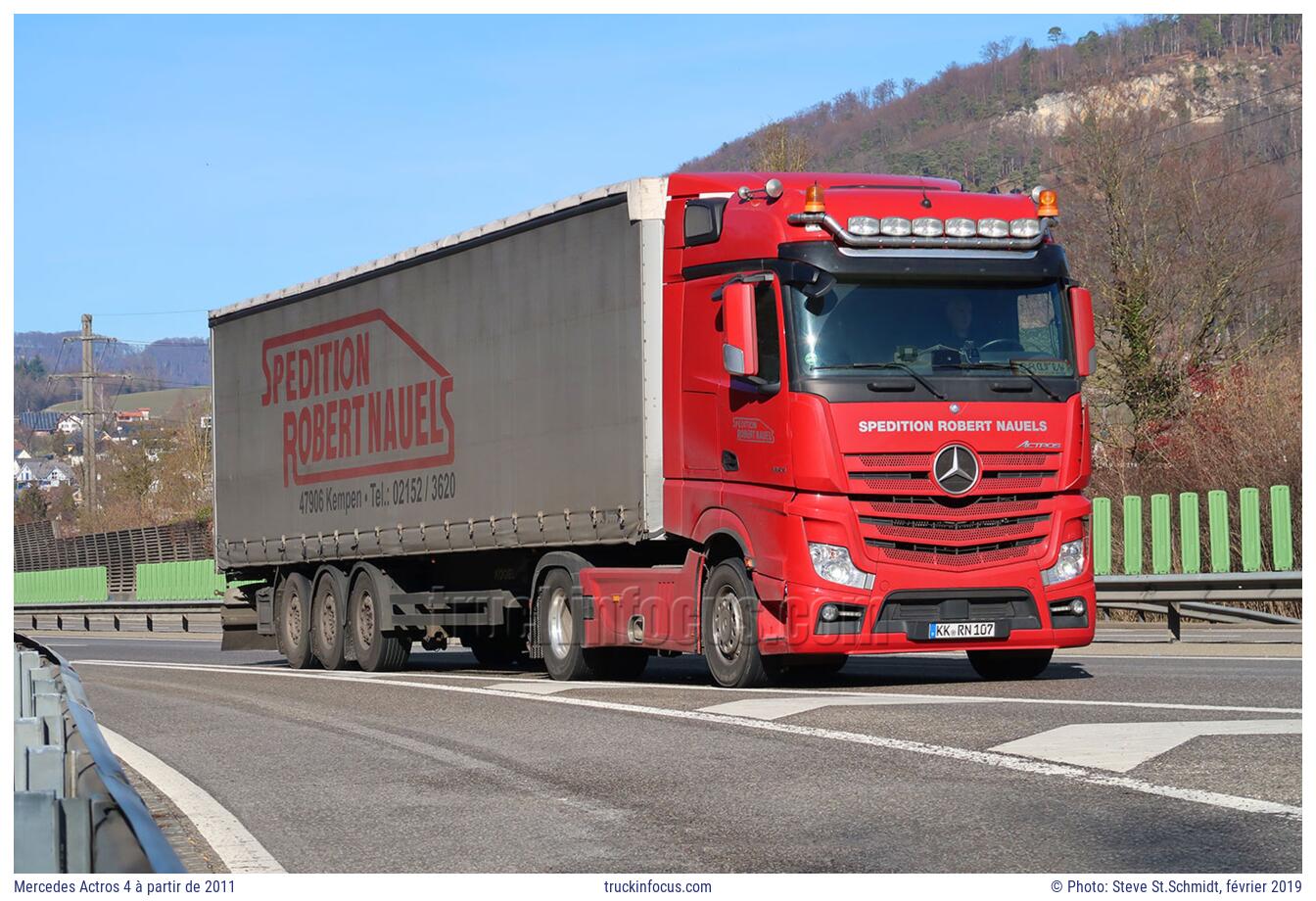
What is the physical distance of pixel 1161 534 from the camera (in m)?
24.4

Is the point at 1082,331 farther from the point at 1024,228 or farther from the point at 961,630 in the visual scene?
the point at 961,630

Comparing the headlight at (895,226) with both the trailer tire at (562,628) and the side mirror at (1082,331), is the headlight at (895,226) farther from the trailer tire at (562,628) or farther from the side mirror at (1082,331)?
the trailer tire at (562,628)

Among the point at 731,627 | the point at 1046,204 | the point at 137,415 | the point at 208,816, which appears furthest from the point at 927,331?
the point at 137,415

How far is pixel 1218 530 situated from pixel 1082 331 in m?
10.6

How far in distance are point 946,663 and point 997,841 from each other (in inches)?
439

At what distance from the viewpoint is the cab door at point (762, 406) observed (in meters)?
13.3

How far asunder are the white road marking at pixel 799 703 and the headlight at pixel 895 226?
3.30m

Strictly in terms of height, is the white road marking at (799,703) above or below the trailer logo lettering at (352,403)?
below

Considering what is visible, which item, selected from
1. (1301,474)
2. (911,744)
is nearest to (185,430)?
(1301,474)

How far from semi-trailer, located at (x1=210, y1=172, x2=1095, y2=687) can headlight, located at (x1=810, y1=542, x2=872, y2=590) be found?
20 mm

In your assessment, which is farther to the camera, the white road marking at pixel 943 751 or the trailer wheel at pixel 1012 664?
the trailer wheel at pixel 1012 664

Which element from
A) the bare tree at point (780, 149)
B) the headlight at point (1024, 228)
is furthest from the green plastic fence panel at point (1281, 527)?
the bare tree at point (780, 149)

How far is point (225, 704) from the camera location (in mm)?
14531

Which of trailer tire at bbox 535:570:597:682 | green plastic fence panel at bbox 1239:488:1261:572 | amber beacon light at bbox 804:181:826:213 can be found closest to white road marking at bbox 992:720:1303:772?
amber beacon light at bbox 804:181:826:213
